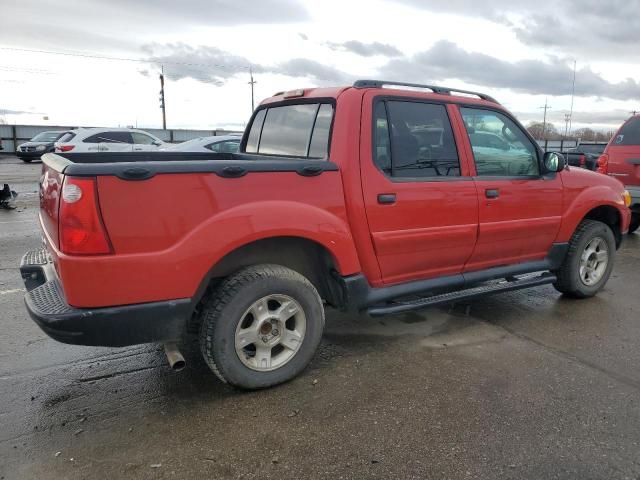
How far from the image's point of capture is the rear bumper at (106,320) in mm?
2709

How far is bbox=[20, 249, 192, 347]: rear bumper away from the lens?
271 cm

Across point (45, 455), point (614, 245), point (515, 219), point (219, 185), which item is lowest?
point (45, 455)

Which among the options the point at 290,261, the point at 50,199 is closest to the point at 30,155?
the point at 50,199

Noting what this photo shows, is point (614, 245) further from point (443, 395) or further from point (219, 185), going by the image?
point (219, 185)

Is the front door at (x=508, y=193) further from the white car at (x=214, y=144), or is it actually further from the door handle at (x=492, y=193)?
the white car at (x=214, y=144)

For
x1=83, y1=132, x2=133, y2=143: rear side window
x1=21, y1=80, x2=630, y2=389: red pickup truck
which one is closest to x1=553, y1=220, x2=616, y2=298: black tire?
x1=21, y1=80, x2=630, y2=389: red pickup truck

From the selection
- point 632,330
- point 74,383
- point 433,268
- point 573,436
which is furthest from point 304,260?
point 632,330

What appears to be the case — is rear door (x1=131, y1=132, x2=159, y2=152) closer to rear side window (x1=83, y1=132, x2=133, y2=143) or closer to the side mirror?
rear side window (x1=83, y1=132, x2=133, y2=143)

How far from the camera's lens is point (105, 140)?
56.4 ft

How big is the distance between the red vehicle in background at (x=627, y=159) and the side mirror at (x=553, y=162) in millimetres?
4373

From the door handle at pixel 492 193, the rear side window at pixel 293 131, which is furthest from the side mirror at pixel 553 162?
the rear side window at pixel 293 131

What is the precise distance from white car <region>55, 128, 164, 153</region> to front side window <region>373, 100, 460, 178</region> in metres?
13.9

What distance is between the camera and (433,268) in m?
3.99

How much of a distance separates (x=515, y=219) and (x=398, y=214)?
1.30 metres
